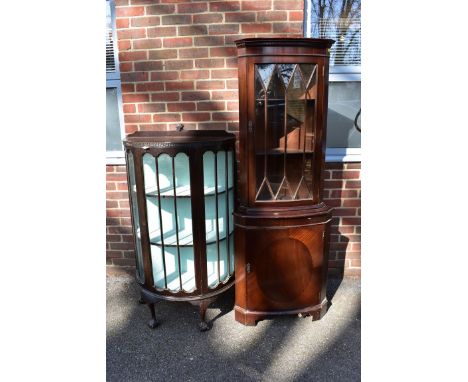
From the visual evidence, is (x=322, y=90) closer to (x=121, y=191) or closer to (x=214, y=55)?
(x=214, y=55)

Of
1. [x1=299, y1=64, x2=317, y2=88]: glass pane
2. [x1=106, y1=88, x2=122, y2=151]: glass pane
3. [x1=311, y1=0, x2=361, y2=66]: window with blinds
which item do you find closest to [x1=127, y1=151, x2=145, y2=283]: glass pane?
[x1=106, y1=88, x2=122, y2=151]: glass pane

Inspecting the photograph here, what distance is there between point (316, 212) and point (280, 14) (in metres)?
1.17

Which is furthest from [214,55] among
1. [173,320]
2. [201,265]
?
[173,320]

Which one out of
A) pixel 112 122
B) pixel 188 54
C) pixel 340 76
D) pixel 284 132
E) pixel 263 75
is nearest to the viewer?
pixel 263 75

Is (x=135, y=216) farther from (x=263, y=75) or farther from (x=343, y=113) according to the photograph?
(x=343, y=113)

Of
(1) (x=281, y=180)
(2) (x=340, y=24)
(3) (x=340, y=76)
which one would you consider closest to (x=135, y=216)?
(1) (x=281, y=180)

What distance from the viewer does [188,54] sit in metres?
1.99

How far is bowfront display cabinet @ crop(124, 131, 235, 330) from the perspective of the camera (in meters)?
1.71

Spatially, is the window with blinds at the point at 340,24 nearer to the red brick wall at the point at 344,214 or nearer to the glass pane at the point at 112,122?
the red brick wall at the point at 344,214

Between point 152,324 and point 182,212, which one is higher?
point 182,212

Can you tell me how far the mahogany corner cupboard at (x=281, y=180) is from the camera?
5.41 feet

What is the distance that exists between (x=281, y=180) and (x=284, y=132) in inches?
10.3

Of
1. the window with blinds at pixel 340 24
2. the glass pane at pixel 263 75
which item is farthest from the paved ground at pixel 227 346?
the window with blinds at pixel 340 24

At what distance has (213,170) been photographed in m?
1.83
